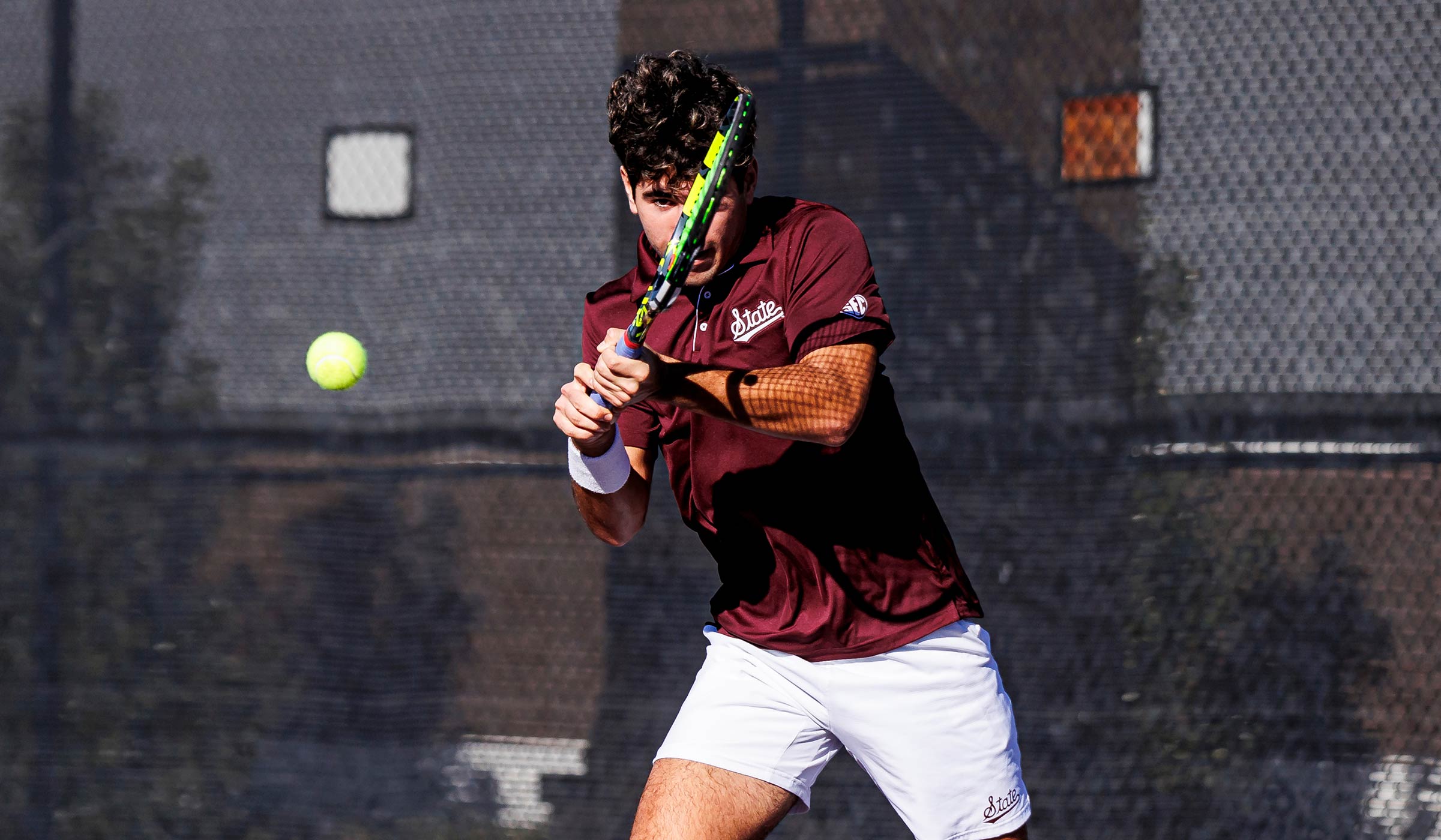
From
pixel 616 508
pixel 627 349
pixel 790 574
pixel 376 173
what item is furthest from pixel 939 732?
pixel 376 173

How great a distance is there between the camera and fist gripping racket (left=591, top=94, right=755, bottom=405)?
63.4 inches

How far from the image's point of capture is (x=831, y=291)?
71.6 inches

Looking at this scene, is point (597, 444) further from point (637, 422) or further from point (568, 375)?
point (568, 375)

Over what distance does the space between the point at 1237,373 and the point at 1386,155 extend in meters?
0.67

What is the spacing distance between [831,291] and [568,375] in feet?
6.19

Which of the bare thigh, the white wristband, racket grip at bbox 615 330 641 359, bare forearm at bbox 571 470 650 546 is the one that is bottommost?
the bare thigh

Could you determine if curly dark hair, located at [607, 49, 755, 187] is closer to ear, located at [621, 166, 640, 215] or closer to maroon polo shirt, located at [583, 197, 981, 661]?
ear, located at [621, 166, 640, 215]

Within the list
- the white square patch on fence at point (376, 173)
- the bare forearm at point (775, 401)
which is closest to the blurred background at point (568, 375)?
the white square patch on fence at point (376, 173)

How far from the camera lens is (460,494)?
3.71 m

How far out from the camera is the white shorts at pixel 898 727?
6.57 ft

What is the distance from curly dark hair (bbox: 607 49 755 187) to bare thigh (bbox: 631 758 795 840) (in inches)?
36.7

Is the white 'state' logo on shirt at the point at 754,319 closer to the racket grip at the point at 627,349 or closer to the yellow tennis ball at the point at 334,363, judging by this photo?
the racket grip at the point at 627,349

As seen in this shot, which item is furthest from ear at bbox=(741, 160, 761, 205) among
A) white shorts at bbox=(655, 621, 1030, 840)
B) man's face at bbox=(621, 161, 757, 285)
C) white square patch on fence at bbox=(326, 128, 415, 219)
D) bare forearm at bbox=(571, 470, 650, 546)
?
white square patch on fence at bbox=(326, 128, 415, 219)

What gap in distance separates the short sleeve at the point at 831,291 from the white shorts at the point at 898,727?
53 centimetres
